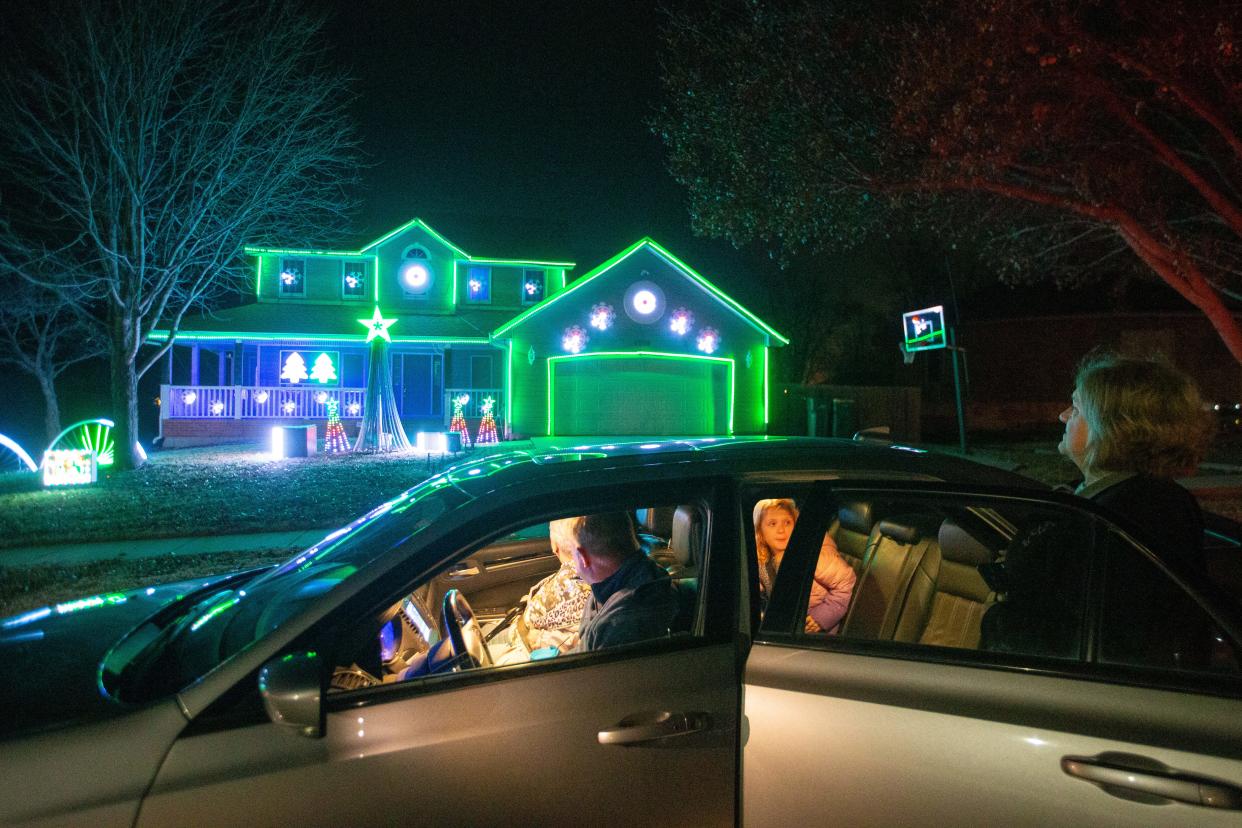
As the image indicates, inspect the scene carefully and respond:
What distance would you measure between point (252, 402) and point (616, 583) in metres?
23.5

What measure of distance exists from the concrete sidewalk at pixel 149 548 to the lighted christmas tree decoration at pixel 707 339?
14.9 metres

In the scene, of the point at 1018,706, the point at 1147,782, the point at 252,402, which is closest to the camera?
the point at 1147,782

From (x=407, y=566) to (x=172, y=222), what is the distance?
1694cm

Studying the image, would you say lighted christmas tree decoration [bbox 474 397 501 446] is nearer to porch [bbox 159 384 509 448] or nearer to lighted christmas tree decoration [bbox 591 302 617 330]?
porch [bbox 159 384 509 448]

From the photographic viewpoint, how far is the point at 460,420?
21000mm

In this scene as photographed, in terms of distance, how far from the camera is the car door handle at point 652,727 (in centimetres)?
212

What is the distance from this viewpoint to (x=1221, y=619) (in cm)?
206

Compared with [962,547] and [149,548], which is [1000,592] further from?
[149,548]

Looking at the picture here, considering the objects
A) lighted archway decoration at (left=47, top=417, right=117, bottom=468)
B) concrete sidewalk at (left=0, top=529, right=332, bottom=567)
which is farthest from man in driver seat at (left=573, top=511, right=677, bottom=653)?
lighted archway decoration at (left=47, top=417, right=117, bottom=468)

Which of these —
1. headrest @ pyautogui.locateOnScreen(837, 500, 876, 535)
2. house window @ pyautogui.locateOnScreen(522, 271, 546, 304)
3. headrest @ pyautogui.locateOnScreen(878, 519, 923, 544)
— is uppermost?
house window @ pyautogui.locateOnScreen(522, 271, 546, 304)

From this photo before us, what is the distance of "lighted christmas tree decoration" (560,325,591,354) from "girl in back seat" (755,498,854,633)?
64.1 ft

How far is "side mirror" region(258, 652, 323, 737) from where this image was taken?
1.96 meters

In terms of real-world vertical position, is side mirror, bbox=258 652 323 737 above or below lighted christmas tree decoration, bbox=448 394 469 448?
below

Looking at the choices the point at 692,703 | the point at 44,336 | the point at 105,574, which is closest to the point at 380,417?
the point at 105,574
